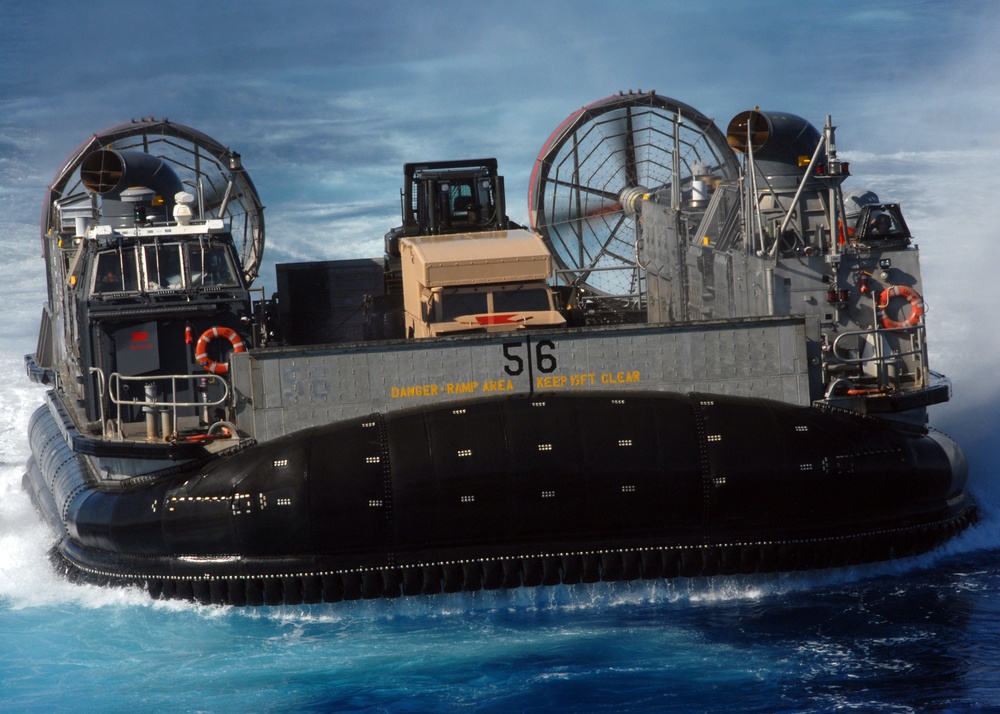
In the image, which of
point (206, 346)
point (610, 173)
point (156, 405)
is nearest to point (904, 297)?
point (610, 173)

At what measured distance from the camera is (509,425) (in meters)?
8.15

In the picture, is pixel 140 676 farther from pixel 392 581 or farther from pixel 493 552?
pixel 493 552

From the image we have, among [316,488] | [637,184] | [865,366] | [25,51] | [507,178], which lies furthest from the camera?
[25,51]

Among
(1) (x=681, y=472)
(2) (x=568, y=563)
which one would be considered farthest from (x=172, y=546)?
(1) (x=681, y=472)

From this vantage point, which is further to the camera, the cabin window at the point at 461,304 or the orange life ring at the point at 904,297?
the cabin window at the point at 461,304

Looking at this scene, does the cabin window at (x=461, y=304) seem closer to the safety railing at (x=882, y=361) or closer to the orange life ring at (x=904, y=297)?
the safety railing at (x=882, y=361)

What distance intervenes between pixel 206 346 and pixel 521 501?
3000 millimetres

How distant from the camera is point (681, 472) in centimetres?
812

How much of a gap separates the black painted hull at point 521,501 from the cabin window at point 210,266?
202 cm

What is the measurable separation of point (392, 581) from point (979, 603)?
12.7 ft

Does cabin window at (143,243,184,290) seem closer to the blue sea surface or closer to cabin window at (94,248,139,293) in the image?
cabin window at (94,248,139,293)

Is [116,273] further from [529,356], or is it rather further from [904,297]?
[904,297]

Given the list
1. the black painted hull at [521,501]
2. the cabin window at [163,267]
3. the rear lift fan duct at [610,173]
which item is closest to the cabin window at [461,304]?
the black painted hull at [521,501]

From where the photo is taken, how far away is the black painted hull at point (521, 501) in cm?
802
